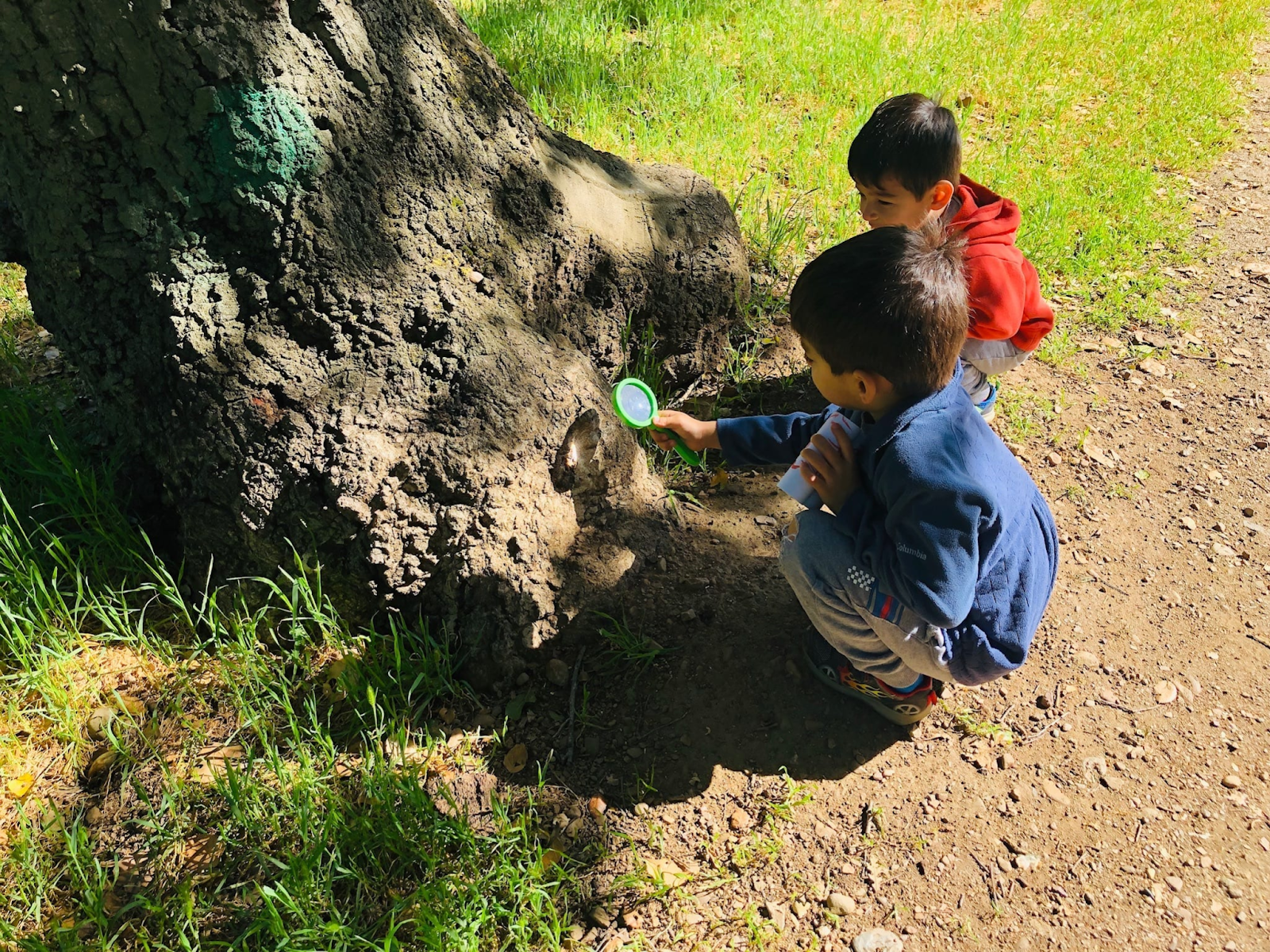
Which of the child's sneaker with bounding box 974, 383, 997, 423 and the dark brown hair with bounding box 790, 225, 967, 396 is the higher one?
the dark brown hair with bounding box 790, 225, 967, 396

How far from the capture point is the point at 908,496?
1.93 m

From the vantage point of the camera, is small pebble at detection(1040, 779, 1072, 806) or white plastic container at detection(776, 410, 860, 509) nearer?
white plastic container at detection(776, 410, 860, 509)

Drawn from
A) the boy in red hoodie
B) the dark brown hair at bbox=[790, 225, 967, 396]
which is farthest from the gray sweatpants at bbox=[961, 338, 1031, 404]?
the dark brown hair at bbox=[790, 225, 967, 396]

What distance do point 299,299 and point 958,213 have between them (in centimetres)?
217

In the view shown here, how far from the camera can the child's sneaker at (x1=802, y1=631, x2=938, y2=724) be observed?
235 cm

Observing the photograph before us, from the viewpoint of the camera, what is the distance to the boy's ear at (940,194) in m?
2.89

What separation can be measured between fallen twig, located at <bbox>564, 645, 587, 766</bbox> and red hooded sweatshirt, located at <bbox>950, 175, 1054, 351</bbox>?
1.61m

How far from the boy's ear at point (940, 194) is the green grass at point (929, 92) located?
93cm

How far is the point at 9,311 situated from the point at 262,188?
8.02 feet

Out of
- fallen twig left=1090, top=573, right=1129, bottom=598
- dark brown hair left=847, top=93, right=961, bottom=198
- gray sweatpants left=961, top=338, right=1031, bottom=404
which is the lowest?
fallen twig left=1090, top=573, right=1129, bottom=598

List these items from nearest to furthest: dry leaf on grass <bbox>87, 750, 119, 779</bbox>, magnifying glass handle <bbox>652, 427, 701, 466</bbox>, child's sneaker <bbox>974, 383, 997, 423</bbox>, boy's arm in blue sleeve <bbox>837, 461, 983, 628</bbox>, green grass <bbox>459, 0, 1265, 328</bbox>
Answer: boy's arm in blue sleeve <bbox>837, 461, 983, 628</bbox>, dry leaf on grass <bbox>87, 750, 119, 779</bbox>, magnifying glass handle <bbox>652, 427, 701, 466</bbox>, child's sneaker <bbox>974, 383, 997, 423</bbox>, green grass <bbox>459, 0, 1265, 328</bbox>

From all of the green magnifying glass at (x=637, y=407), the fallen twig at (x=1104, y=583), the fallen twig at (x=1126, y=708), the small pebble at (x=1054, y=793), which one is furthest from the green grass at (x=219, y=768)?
the fallen twig at (x=1104, y=583)

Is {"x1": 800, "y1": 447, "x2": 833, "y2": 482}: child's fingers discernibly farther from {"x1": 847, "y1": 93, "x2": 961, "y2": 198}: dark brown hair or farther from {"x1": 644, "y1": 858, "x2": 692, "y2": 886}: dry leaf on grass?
{"x1": 847, "y1": 93, "x2": 961, "y2": 198}: dark brown hair

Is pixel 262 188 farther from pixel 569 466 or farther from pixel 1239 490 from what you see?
pixel 1239 490
